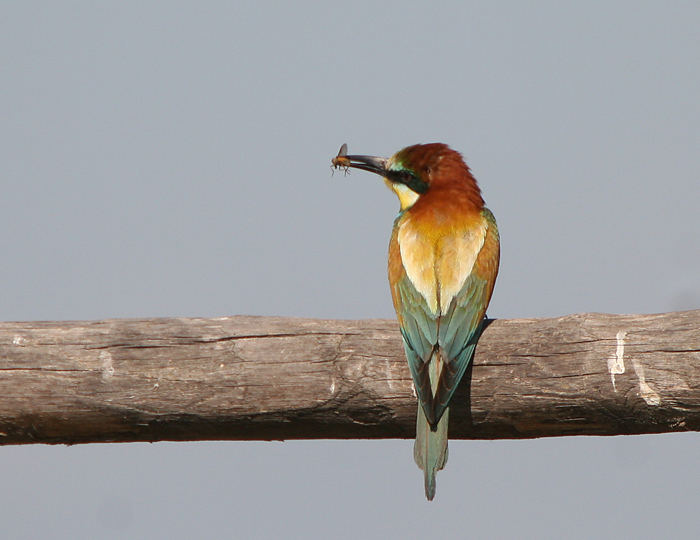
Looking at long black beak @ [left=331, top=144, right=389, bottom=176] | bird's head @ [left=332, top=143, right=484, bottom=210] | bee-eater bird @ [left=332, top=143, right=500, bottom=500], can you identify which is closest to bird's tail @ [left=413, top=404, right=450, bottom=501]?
bee-eater bird @ [left=332, top=143, right=500, bottom=500]

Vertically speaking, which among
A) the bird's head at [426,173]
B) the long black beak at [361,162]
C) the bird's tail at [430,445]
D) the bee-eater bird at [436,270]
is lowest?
the bird's tail at [430,445]

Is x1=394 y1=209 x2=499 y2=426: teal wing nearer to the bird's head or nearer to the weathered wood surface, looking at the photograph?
the weathered wood surface

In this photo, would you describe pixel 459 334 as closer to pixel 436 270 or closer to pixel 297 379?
pixel 436 270

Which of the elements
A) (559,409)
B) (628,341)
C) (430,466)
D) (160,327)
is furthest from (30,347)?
(628,341)

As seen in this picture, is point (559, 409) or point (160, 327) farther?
point (160, 327)

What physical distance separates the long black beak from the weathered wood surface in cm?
165

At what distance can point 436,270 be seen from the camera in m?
3.23

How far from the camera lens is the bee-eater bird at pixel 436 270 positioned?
258 centimetres

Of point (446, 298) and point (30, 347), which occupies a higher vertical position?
point (446, 298)

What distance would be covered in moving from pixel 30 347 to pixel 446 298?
1.40m

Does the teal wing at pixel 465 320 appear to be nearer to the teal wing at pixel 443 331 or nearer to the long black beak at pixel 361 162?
the teal wing at pixel 443 331

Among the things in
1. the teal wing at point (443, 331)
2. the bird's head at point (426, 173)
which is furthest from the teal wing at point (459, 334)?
the bird's head at point (426, 173)

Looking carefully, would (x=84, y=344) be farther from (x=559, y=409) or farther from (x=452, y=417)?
(x=559, y=409)

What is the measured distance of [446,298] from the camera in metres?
3.10
